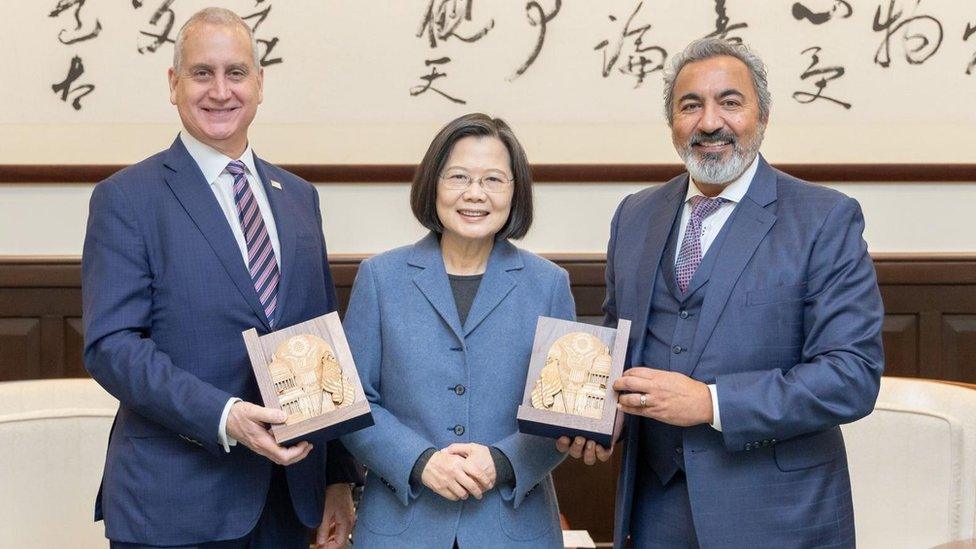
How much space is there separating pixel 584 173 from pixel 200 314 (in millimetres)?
1837

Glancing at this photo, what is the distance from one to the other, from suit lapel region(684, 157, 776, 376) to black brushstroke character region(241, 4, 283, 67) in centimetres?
198

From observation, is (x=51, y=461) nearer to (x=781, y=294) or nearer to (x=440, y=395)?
(x=440, y=395)

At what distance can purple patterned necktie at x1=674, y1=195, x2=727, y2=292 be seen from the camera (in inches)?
85.7

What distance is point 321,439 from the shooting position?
2.00 m

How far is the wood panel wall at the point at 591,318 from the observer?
3.56 meters

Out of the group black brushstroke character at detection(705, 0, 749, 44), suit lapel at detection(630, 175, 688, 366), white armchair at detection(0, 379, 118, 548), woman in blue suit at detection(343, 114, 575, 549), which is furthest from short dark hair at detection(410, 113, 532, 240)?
black brushstroke character at detection(705, 0, 749, 44)

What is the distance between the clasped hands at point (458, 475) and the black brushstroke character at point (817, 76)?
7.15ft

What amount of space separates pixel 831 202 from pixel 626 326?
49 centimetres

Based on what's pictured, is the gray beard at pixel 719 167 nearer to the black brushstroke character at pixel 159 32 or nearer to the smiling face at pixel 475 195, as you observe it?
the smiling face at pixel 475 195

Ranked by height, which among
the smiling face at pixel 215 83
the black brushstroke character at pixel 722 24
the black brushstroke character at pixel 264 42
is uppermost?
the black brushstroke character at pixel 722 24

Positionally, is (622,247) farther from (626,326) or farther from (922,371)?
(922,371)

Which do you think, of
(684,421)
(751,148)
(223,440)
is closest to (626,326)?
(684,421)

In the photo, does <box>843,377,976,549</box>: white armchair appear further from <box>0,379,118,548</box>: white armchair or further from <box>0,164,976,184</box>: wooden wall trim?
<box>0,379,118,548</box>: white armchair

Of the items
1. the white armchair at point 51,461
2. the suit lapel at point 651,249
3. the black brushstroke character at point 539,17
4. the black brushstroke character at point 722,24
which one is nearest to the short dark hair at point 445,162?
the suit lapel at point 651,249
